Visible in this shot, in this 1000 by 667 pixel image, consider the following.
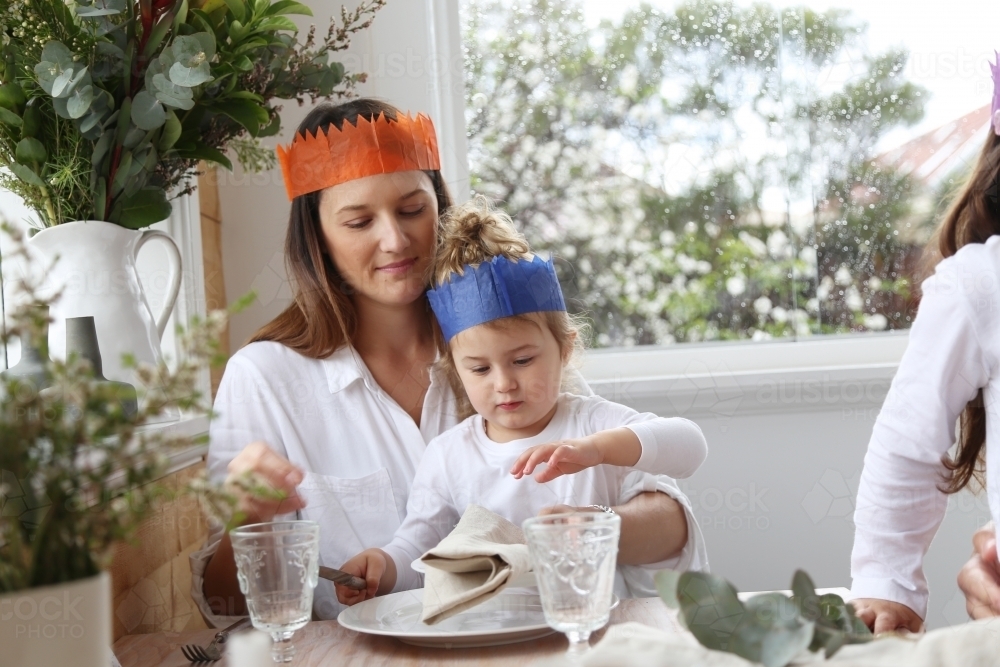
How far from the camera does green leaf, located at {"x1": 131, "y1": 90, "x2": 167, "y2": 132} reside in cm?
130

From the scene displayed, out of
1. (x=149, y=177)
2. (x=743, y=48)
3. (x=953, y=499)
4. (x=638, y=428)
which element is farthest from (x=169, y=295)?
(x=953, y=499)

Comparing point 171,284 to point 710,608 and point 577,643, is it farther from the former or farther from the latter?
point 710,608

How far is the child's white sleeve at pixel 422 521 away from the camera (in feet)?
4.83

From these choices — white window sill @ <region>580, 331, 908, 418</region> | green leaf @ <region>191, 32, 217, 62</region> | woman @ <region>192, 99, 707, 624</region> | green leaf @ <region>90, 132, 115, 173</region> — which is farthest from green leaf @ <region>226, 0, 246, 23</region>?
white window sill @ <region>580, 331, 908, 418</region>

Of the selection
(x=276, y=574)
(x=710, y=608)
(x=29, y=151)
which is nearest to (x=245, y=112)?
(x=29, y=151)

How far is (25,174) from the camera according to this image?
128 cm

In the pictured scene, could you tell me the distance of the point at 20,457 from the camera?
0.62 metres

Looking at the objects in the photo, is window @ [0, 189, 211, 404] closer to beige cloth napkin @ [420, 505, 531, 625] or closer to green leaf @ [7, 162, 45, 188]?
green leaf @ [7, 162, 45, 188]

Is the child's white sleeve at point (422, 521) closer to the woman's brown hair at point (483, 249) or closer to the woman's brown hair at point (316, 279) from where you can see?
the woman's brown hair at point (483, 249)

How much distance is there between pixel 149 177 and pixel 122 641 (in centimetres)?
63

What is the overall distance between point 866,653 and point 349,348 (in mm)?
1213

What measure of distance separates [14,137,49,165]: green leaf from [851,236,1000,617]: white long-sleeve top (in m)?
1.22

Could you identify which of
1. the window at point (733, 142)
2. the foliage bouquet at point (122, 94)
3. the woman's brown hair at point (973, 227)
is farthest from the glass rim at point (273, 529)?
the window at point (733, 142)

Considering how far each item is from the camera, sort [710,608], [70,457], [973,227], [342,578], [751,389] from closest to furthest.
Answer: [70,457] < [710,608] < [342,578] < [973,227] < [751,389]
